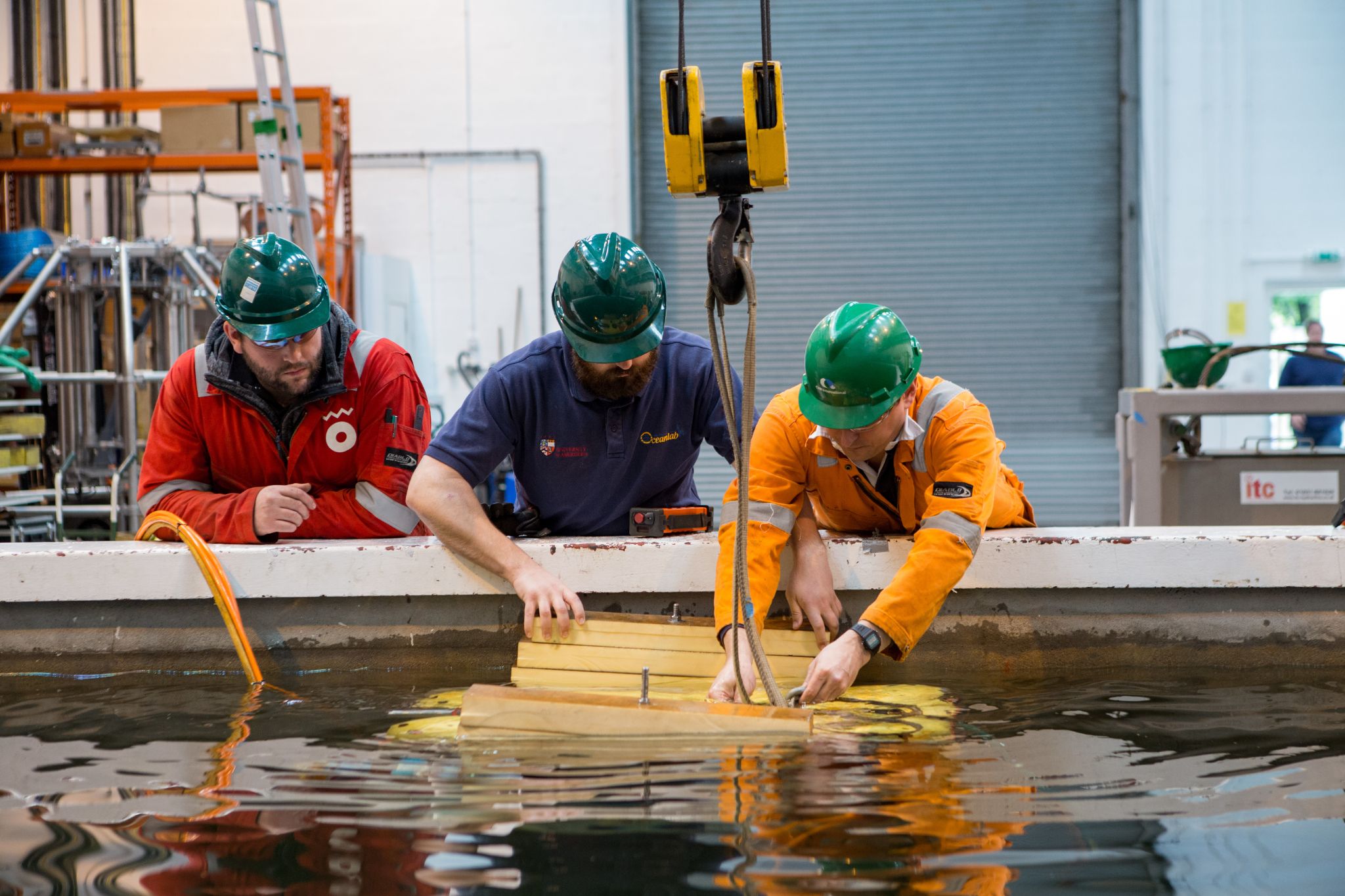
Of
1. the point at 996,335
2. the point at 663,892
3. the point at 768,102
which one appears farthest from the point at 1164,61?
the point at 663,892

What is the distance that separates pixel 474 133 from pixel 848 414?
8313mm

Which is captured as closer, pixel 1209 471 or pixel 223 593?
pixel 223 593

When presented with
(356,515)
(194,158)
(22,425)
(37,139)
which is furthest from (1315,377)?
(37,139)

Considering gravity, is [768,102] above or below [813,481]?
above

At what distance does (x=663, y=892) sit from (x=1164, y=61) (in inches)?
382

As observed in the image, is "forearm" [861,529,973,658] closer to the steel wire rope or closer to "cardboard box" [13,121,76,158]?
the steel wire rope

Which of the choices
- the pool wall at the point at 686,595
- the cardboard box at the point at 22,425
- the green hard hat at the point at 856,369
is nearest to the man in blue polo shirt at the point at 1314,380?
the pool wall at the point at 686,595

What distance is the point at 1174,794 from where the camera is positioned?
2043 mm

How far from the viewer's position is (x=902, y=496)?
2.98m

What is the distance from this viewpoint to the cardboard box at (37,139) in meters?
8.53

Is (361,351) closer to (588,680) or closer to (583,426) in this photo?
(583,426)

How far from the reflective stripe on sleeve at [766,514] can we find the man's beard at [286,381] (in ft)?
3.79

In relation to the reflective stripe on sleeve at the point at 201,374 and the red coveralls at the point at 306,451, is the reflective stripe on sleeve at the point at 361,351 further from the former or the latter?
the reflective stripe on sleeve at the point at 201,374

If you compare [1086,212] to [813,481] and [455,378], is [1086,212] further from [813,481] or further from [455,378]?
[813,481]
